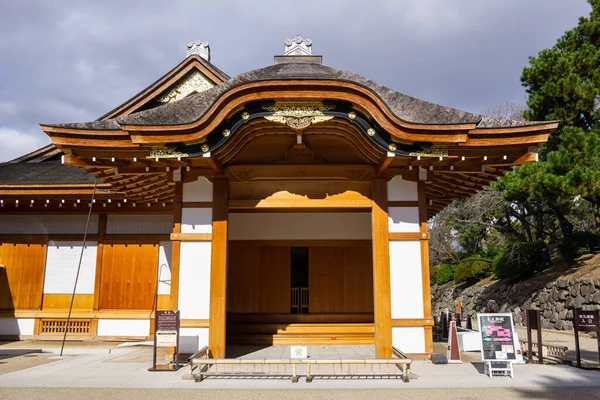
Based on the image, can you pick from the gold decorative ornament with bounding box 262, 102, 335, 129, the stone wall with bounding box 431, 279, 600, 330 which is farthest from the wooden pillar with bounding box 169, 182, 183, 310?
the stone wall with bounding box 431, 279, 600, 330

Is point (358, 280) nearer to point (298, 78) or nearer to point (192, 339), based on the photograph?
point (192, 339)

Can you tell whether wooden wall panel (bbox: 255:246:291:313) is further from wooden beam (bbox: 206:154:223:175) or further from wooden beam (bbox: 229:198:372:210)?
wooden beam (bbox: 206:154:223:175)

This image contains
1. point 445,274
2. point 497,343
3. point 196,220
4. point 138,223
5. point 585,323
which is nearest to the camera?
point 497,343

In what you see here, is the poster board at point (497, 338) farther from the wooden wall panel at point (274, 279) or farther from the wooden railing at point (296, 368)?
the wooden wall panel at point (274, 279)

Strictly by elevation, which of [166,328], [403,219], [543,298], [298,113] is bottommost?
[166,328]

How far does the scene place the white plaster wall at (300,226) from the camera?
39.4 ft

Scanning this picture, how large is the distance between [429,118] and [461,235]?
24601 mm

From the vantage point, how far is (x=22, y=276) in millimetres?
12258

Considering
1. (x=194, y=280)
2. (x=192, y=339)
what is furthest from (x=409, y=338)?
(x=194, y=280)

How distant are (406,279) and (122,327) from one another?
771cm

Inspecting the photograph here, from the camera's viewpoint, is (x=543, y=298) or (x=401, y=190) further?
(x=543, y=298)

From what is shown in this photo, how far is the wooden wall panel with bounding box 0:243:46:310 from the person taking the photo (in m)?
12.1

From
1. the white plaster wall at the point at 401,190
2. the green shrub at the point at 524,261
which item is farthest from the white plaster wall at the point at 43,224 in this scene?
the green shrub at the point at 524,261

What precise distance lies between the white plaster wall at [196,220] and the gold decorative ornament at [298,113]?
230 cm
